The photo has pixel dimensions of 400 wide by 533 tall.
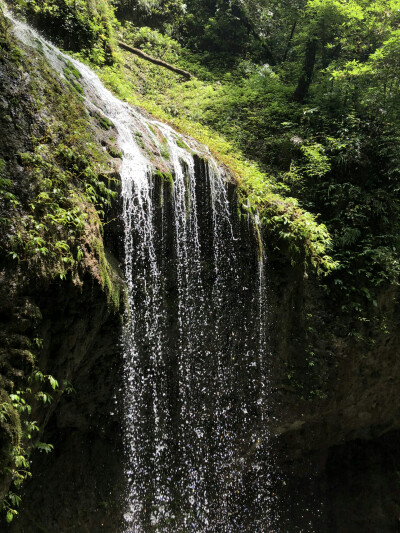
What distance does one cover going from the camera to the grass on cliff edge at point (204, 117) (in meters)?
6.23

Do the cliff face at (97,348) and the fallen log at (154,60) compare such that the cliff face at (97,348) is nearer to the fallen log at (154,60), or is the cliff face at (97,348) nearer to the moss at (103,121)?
the moss at (103,121)

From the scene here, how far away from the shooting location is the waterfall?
18.2 feet

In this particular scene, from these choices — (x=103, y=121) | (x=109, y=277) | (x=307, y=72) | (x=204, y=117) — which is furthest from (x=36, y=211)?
(x=307, y=72)

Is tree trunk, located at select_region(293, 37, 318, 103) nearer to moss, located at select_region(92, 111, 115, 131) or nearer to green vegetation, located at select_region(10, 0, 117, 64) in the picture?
green vegetation, located at select_region(10, 0, 117, 64)

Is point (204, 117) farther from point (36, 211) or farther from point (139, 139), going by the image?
point (36, 211)

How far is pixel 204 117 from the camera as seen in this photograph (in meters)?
9.48

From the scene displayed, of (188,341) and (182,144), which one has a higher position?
(182,144)

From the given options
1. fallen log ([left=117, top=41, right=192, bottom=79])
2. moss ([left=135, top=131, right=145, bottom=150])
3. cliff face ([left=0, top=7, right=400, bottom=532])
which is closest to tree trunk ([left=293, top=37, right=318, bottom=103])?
fallen log ([left=117, top=41, right=192, bottom=79])

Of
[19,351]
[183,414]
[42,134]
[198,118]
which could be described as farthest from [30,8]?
[183,414]

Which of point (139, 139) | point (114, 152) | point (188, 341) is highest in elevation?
point (139, 139)

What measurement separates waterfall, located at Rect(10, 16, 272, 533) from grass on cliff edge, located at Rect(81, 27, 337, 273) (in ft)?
1.63

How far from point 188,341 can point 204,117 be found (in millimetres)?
6333

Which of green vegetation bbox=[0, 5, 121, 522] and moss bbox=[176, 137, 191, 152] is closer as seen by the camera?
green vegetation bbox=[0, 5, 121, 522]

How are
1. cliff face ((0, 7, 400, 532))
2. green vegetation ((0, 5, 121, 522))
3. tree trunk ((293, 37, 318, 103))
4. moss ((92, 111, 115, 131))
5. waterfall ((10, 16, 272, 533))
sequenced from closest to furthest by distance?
1. green vegetation ((0, 5, 121, 522))
2. cliff face ((0, 7, 400, 532))
3. moss ((92, 111, 115, 131))
4. waterfall ((10, 16, 272, 533))
5. tree trunk ((293, 37, 318, 103))
